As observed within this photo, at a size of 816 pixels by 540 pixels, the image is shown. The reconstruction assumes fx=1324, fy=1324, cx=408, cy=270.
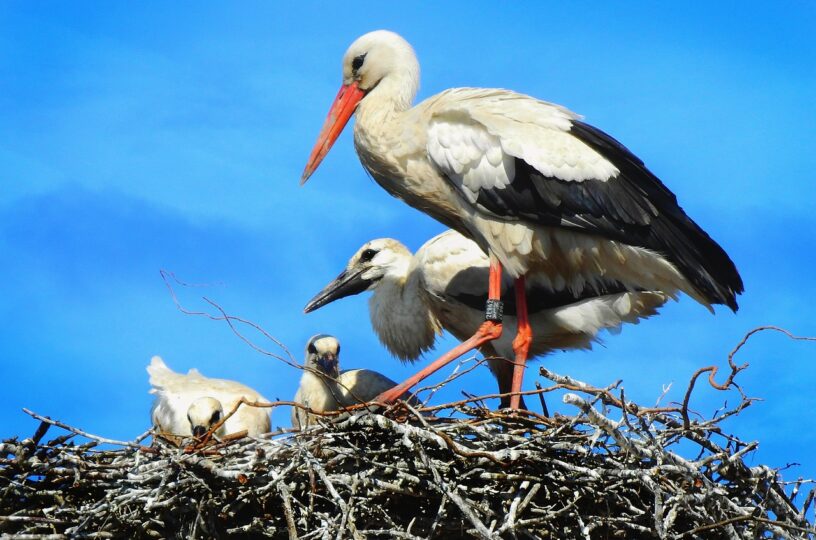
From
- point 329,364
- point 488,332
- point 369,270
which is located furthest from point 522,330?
point 369,270

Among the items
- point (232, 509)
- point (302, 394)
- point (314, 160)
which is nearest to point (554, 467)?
point (232, 509)

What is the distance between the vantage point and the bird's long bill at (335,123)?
242 inches

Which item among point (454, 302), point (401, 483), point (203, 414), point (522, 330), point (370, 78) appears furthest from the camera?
point (454, 302)

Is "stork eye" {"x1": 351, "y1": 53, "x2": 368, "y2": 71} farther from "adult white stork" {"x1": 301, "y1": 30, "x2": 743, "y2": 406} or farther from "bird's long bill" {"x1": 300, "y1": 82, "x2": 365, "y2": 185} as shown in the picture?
"adult white stork" {"x1": 301, "y1": 30, "x2": 743, "y2": 406}

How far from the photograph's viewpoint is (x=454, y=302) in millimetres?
6375

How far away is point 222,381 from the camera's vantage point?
5906 millimetres

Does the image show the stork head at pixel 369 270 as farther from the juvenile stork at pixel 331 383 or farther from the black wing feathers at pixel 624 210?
the black wing feathers at pixel 624 210

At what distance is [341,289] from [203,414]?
74.1 inches

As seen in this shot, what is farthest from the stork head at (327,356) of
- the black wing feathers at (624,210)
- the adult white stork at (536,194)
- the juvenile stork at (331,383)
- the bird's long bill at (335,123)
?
the black wing feathers at (624,210)

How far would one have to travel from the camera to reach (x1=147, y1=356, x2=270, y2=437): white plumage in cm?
527

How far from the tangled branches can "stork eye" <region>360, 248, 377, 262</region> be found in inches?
95.7

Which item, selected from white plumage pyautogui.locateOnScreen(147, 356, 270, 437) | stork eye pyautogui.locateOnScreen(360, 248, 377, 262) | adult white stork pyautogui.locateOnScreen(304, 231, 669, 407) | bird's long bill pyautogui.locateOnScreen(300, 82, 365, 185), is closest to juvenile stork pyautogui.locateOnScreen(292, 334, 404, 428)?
white plumage pyautogui.locateOnScreen(147, 356, 270, 437)

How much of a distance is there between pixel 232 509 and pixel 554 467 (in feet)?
3.53

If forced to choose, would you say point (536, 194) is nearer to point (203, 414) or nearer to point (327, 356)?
point (327, 356)
